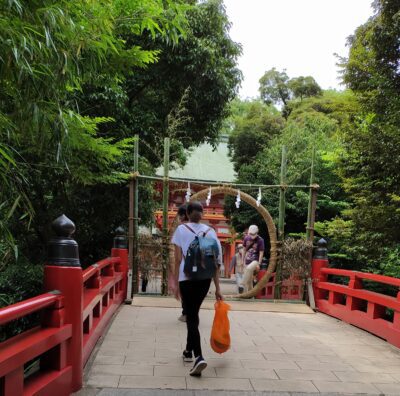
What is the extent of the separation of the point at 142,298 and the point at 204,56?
572 centimetres

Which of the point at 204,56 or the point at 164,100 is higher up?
the point at 204,56

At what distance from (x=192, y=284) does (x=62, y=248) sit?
4.02ft

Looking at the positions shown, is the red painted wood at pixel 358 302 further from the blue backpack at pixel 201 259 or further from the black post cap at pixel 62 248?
the black post cap at pixel 62 248

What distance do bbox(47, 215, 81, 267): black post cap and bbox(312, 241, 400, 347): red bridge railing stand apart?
3844 mm

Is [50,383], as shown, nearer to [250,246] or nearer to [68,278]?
[68,278]

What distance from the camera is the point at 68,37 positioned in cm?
320

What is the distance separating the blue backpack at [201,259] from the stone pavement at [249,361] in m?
0.88

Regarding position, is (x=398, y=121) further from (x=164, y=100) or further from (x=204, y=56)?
(x=164, y=100)

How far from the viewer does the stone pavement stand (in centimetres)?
357

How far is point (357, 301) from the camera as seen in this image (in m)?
6.46

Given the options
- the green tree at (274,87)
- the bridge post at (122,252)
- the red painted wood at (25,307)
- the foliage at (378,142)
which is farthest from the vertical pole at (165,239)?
the green tree at (274,87)

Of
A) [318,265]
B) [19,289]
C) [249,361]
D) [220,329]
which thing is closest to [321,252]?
[318,265]

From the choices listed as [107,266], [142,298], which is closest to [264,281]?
[142,298]

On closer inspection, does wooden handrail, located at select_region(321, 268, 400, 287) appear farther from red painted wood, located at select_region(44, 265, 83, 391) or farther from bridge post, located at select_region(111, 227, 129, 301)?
red painted wood, located at select_region(44, 265, 83, 391)
